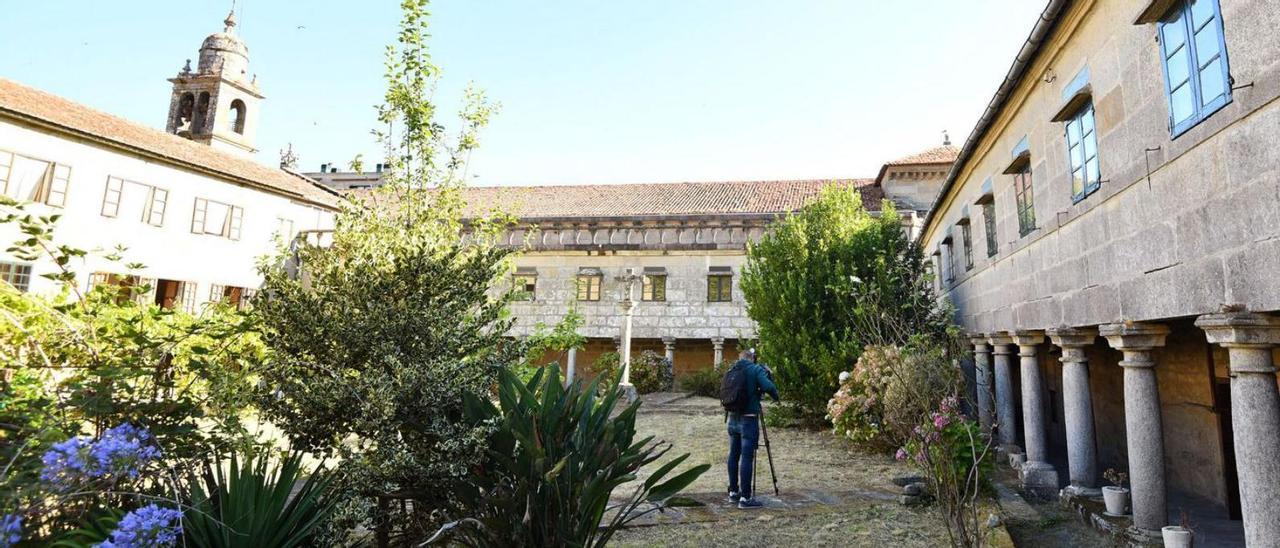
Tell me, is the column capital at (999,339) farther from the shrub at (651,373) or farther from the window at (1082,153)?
the shrub at (651,373)

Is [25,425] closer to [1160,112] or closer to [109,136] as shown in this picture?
[1160,112]

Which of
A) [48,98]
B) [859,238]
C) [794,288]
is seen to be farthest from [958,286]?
[48,98]

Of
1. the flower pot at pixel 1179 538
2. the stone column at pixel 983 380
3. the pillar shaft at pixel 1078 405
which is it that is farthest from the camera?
the stone column at pixel 983 380

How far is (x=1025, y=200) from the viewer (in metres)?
8.07

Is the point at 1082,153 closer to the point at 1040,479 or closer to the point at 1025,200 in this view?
the point at 1025,200

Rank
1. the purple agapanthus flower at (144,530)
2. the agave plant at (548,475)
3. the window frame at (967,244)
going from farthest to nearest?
the window frame at (967,244), the agave plant at (548,475), the purple agapanthus flower at (144,530)

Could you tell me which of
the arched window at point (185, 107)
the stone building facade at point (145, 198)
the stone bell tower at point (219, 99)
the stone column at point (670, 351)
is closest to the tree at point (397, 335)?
the stone building facade at point (145, 198)

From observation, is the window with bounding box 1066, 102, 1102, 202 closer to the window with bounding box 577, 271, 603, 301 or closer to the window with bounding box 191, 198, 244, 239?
the window with bounding box 577, 271, 603, 301

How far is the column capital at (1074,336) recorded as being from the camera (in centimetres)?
645

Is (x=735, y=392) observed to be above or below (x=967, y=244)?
below

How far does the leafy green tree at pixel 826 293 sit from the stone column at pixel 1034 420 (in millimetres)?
3485

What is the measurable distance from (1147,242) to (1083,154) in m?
1.81

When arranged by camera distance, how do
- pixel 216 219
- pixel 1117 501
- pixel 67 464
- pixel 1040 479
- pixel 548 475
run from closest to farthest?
pixel 67 464, pixel 548 475, pixel 1117 501, pixel 1040 479, pixel 216 219

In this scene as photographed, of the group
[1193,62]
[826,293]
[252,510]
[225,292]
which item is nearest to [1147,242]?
[1193,62]
